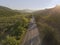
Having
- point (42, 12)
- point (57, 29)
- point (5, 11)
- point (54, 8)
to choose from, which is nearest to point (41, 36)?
point (57, 29)

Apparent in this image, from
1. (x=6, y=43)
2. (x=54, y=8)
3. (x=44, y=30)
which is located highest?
(x=54, y=8)

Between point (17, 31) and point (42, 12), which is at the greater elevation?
point (42, 12)

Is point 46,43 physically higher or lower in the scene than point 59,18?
lower

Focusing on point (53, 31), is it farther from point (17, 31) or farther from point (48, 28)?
point (17, 31)

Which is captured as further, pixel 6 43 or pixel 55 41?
pixel 6 43

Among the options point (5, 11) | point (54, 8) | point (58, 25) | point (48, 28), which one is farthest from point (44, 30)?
point (5, 11)

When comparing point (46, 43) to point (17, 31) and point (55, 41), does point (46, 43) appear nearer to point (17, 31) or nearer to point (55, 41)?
point (55, 41)

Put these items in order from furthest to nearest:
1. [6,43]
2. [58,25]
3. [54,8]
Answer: [54,8] < [58,25] < [6,43]

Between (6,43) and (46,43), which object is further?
(6,43)

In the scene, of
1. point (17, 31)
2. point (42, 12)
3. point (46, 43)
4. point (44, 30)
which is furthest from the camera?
point (42, 12)
